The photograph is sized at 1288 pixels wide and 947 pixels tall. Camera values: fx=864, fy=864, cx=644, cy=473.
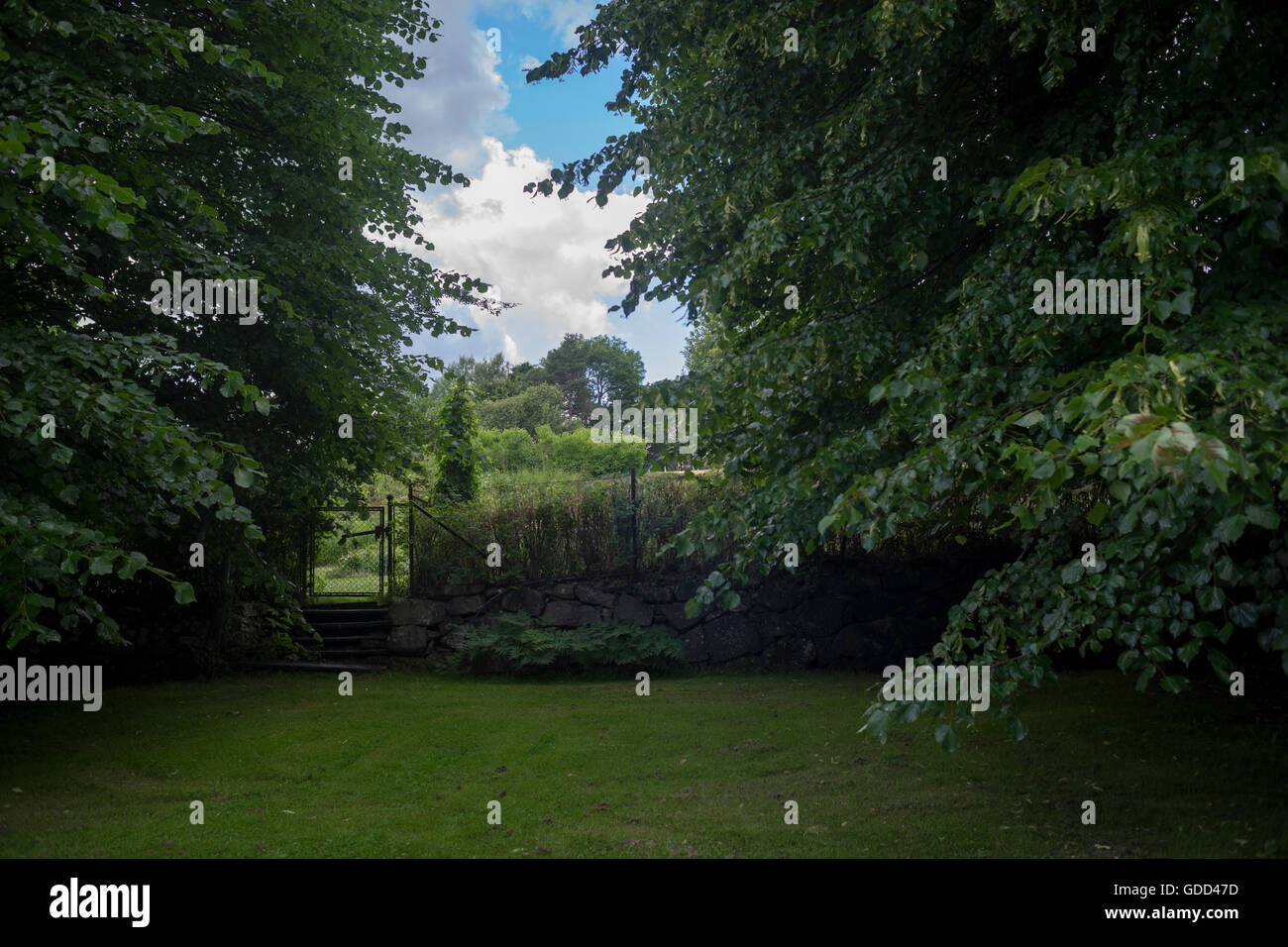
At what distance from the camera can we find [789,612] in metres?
12.2

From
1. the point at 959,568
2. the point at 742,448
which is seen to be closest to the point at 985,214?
the point at 742,448

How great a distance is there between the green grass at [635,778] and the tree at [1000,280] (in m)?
1.39

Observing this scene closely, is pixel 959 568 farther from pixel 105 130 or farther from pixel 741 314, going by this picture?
pixel 105 130

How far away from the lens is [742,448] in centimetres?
612

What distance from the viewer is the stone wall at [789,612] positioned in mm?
11805

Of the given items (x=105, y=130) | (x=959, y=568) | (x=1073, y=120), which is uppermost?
(x=105, y=130)

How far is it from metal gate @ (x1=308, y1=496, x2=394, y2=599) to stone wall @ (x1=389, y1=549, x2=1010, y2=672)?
1197 millimetres

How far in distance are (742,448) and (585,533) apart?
7.43m

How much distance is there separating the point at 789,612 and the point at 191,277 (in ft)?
27.7

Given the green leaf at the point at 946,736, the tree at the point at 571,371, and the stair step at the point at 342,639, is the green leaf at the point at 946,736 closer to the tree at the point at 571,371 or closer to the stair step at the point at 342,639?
the stair step at the point at 342,639

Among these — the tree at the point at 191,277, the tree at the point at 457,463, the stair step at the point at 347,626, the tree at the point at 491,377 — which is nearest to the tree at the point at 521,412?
the tree at the point at 491,377

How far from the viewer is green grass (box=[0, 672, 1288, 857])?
523cm

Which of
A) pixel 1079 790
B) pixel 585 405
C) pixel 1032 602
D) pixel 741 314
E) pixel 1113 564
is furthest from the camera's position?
pixel 585 405

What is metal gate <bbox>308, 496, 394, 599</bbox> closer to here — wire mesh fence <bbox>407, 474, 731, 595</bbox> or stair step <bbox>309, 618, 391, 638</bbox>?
wire mesh fence <bbox>407, 474, 731, 595</bbox>
